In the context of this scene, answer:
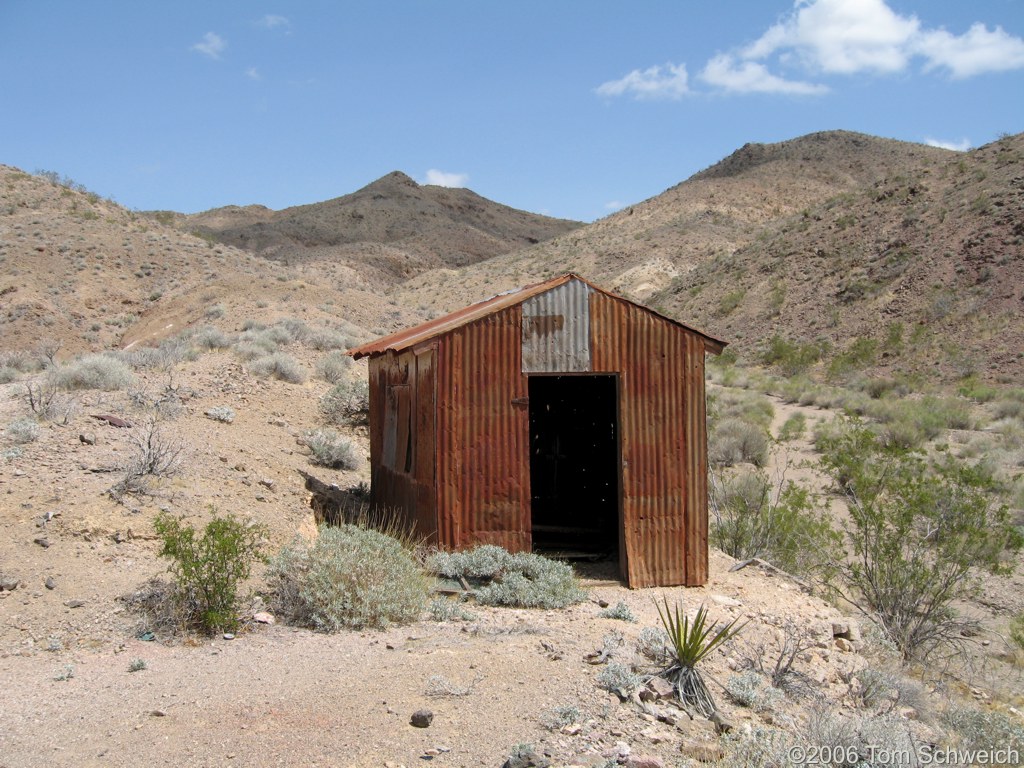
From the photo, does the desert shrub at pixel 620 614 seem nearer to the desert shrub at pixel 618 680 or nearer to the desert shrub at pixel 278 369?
the desert shrub at pixel 618 680

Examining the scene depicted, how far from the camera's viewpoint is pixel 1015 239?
30.5 metres

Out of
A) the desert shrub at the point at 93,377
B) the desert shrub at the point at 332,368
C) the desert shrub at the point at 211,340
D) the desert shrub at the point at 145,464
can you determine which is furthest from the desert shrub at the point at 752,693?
the desert shrub at the point at 211,340

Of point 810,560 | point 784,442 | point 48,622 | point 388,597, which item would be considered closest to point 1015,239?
point 784,442

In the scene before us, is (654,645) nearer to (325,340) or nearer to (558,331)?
(558,331)

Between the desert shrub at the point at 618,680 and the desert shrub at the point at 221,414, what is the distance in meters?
10.1

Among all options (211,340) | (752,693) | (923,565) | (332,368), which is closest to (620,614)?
(752,693)

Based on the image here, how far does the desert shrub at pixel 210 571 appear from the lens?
7.45 metres

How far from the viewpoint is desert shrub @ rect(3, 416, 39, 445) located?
10969 mm

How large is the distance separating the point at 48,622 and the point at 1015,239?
3235cm

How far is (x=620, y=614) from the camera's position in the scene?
8.43 meters

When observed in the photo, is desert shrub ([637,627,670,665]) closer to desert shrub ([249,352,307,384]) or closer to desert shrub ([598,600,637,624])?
desert shrub ([598,600,637,624])

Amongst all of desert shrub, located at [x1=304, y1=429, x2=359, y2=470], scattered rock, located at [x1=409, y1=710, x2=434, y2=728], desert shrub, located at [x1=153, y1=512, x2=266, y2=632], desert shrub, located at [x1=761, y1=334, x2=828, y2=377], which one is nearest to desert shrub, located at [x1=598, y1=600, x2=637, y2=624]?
scattered rock, located at [x1=409, y1=710, x2=434, y2=728]

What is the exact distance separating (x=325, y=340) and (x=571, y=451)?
11.7m

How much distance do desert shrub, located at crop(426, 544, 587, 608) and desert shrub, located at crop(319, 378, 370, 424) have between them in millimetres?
8761
